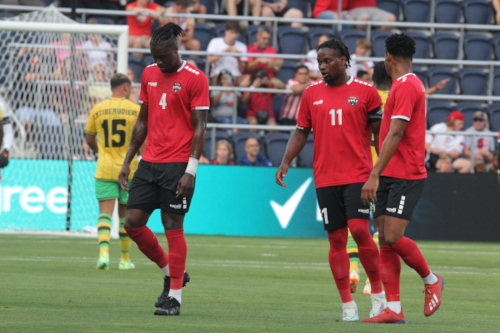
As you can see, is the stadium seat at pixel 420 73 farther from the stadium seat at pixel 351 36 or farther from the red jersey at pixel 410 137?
the red jersey at pixel 410 137

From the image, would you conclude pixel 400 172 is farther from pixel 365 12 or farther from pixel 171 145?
pixel 365 12

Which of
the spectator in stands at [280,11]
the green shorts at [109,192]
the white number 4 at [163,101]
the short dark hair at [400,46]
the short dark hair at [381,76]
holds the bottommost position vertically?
the green shorts at [109,192]

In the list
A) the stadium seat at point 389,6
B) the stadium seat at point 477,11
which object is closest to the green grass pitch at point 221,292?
the stadium seat at point 389,6

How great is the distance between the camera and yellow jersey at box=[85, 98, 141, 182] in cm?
1061

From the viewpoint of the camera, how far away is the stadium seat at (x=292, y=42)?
19.7m

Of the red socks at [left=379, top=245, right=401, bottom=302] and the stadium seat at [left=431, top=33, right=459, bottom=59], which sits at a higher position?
the stadium seat at [left=431, top=33, right=459, bottom=59]

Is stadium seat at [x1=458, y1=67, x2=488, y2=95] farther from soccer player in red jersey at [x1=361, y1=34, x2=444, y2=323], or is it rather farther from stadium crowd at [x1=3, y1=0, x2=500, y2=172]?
soccer player in red jersey at [x1=361, y1=34, x2=444, y2=323]

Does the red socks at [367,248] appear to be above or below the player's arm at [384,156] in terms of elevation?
below

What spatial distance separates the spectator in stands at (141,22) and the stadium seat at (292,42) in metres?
2.73

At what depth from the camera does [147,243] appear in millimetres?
6980

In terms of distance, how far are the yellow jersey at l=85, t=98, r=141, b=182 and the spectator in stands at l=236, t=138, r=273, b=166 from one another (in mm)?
5878

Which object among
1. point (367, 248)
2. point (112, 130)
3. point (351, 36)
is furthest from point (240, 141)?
point (367, 248)

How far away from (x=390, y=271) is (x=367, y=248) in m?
0.23

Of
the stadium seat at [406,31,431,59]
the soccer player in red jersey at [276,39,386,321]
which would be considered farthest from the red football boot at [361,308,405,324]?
the stadium seat at [406,31,431,59]
